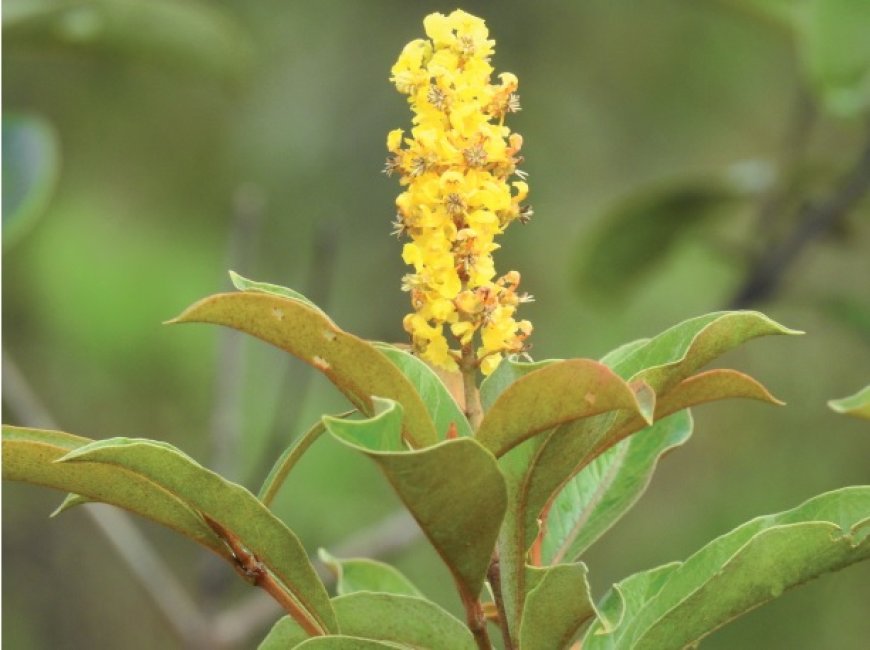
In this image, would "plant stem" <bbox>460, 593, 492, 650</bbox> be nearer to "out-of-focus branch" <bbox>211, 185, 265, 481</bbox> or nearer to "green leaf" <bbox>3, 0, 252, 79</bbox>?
"out-of-focus branch" <bbox>211, 185, 265, 481</bbox>

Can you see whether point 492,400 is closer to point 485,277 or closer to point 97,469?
point 485,277

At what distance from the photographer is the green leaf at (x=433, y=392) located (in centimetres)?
107

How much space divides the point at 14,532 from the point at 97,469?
366 centimetres

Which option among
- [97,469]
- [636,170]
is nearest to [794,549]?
[97,469]

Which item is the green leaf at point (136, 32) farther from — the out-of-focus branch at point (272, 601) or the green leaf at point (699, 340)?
the green leaf at point (699, 340)


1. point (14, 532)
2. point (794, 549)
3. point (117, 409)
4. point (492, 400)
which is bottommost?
point (14, 532)

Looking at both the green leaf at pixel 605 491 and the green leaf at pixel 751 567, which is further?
the green leaf at pixel 605 491

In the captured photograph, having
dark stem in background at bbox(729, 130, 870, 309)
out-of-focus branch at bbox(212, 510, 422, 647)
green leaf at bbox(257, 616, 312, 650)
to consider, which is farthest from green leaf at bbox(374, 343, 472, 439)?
dark stem in background at bbox(729, 130, 870, 309)

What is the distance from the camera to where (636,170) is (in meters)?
5.11

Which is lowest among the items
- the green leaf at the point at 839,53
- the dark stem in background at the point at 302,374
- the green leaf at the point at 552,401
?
the dark stem in background at the point at 302,374

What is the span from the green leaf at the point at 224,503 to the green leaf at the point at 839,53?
1694mm

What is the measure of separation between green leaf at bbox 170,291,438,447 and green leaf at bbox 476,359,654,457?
0.05m

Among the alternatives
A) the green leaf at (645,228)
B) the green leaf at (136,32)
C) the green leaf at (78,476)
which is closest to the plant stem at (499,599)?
the green leaf at (78,476)

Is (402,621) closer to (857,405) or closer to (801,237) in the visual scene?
(857,405)
